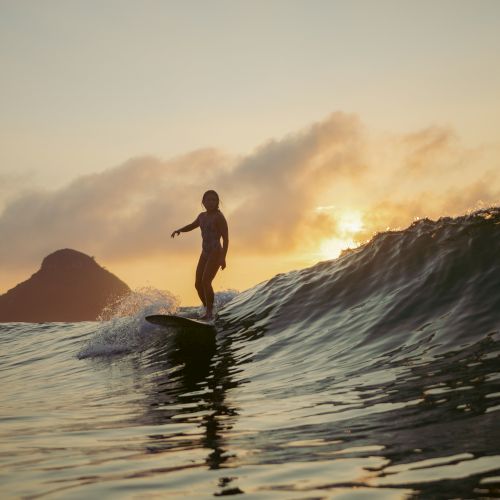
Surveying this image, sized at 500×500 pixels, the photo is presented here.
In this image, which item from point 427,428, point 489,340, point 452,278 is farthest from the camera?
point 452,278

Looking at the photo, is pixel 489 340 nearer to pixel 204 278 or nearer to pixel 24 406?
pixel 24 406

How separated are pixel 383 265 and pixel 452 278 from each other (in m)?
2.55

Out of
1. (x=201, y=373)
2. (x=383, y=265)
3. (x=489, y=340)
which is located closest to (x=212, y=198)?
(x=383, y=265)

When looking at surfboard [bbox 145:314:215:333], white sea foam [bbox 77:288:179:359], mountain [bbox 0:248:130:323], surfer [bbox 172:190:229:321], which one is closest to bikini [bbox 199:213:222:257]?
surfer [bbox 172:190:229:321]

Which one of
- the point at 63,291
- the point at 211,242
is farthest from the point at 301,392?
the point at 63,291

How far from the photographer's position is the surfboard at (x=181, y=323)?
542 inches

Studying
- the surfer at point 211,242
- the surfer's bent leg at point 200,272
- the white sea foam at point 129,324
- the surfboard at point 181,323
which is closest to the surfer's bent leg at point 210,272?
the surfer at point 211,242

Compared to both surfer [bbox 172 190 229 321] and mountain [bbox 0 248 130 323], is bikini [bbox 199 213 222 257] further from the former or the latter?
mountain [bbox 0 248 130 323]

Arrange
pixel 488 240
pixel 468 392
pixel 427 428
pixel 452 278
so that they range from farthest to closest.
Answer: pixel 488 240 → pixel 452 278 → pixel 468 392 → pixel 427 428

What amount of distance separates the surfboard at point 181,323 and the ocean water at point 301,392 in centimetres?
35

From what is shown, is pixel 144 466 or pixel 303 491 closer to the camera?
pixel 303 491

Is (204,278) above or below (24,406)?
above

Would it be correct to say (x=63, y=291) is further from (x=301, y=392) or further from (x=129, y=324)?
(x=301, y=392)

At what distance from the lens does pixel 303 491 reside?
11.4ft
